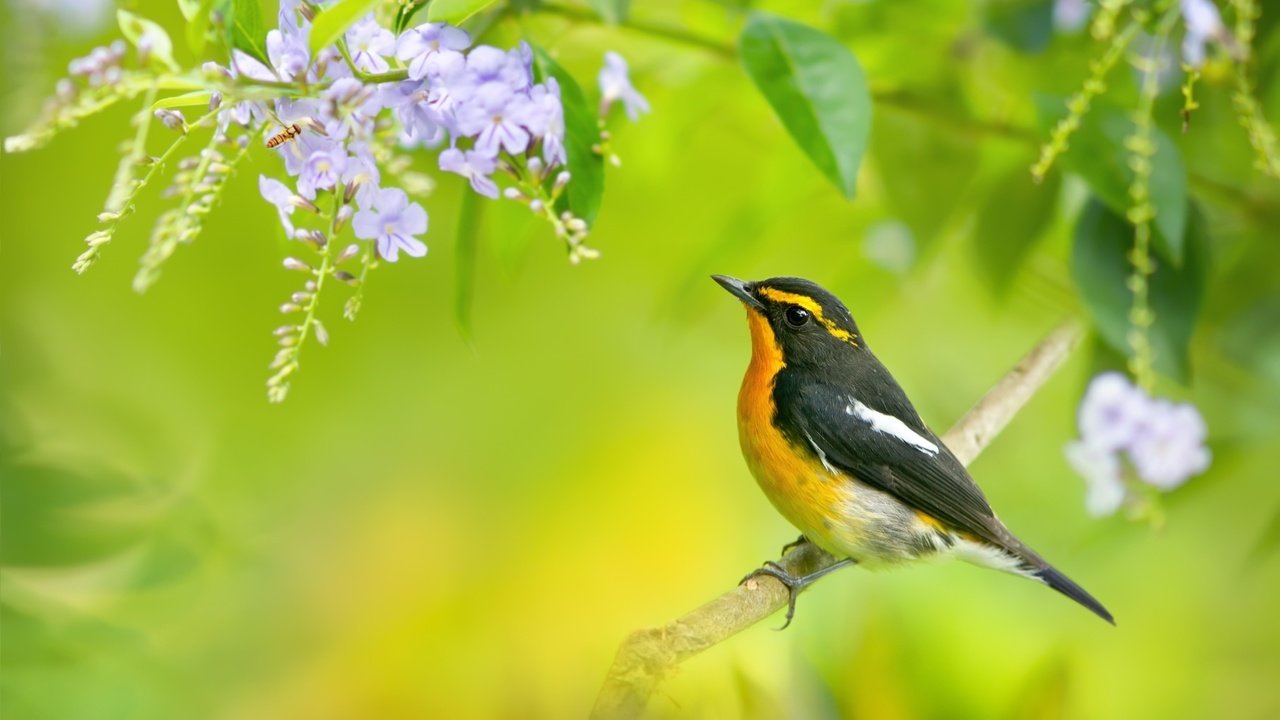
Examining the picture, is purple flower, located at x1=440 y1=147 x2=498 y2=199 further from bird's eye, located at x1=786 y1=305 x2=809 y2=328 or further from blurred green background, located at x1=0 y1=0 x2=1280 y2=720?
bird's eye, located at x1=786 y1=305 x2=809 y2=328

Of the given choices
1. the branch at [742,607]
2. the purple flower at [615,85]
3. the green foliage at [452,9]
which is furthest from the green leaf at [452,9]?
the branch at [742,607]

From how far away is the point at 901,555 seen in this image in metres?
2.56

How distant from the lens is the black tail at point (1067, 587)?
236cm

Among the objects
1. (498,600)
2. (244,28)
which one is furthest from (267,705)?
(244,28)

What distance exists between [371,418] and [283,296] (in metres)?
0.52

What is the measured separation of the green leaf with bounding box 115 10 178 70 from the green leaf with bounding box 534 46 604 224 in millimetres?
538

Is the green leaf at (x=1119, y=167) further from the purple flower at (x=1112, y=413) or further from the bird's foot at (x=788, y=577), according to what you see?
the bird's foot at (x=788, y=577)

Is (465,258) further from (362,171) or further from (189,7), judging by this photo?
(189,7)

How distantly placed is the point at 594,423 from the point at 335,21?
3077mm

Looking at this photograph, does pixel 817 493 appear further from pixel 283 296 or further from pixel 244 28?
pixel 283 296

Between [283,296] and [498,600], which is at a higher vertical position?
[283,296]

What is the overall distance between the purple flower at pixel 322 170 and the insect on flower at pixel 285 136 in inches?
1.4

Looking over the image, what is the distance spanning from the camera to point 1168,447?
225 cm

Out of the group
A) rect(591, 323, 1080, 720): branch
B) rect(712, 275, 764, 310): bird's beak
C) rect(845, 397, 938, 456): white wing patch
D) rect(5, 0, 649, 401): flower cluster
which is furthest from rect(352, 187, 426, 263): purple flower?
rect(845, 397, 938, 456): white wing patch
